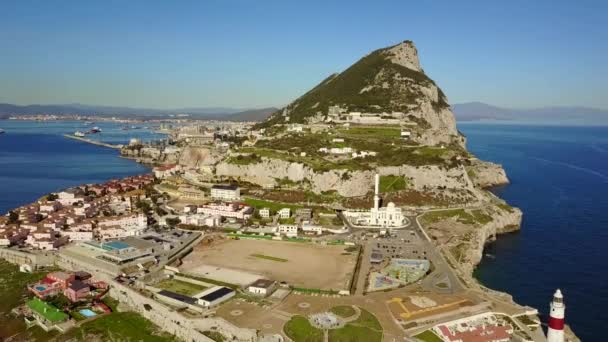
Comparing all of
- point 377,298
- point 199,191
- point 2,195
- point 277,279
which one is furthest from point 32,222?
point 377,298

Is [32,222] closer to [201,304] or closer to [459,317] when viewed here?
[201,304]

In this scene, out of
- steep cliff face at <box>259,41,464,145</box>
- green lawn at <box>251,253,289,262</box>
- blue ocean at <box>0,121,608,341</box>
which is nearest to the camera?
blue ocean at <box>0,121,608,341</box>

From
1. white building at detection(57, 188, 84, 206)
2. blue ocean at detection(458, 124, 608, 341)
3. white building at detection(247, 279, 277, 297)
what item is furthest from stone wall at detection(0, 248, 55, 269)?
blue ocean at detection(458, 124, 608, 341)

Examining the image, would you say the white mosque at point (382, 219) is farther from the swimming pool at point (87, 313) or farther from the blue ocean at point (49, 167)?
the blue ocean at point (49, 167)

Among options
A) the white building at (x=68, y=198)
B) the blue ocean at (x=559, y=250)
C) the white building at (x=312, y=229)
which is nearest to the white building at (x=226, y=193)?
the white building at (x=312, y=229)

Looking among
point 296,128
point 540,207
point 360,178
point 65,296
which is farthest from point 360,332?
point 296,128

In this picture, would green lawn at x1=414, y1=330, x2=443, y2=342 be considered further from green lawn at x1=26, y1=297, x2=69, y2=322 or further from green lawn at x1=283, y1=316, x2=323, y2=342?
green lawn at x1=26, y1=297, x2=69, y2=322
